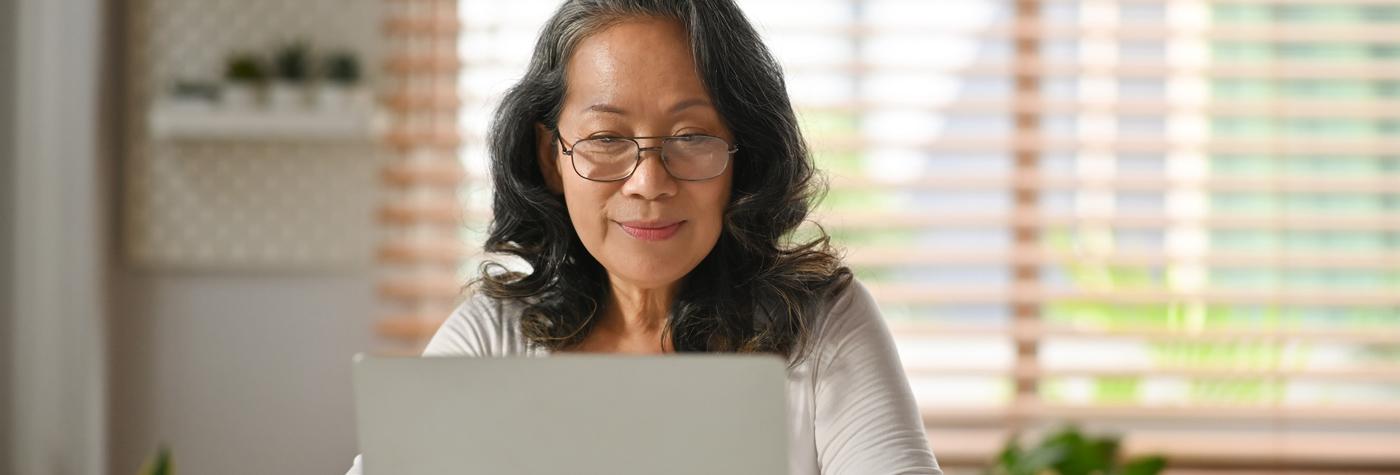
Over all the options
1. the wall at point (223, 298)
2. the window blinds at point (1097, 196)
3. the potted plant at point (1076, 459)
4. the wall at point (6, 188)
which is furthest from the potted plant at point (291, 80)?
the potted plant at point (1076, 459)

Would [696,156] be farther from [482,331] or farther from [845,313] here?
[482,331]

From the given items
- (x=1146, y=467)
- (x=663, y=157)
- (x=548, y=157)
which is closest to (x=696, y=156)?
(x=663, y=157)

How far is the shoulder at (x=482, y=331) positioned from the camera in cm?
138

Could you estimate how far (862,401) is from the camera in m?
1.23

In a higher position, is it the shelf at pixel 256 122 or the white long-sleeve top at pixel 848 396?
the shelf at pixel 256 122

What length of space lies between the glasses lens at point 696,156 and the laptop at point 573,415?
17.8 inches

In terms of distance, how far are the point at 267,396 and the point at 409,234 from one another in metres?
0.48

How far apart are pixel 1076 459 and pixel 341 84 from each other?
2.40 m

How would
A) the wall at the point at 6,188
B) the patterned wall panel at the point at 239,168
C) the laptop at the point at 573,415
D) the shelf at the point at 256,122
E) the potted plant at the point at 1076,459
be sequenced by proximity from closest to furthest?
1. the potted plant at the point at 1076,459
2. the laptop at the point at 573,415
3. the wall at the point at 6,188
4. the shelf at the point at 256,122
5. the patterned wall panel at the point at 239,168

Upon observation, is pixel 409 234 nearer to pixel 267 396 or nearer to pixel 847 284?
pixel 267 396

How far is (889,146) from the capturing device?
9.29 ft

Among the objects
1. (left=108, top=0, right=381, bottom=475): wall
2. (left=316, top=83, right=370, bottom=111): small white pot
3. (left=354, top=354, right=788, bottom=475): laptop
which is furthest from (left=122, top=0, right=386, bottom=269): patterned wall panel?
(left=354, top=354, right=788, bottom=475): laptop

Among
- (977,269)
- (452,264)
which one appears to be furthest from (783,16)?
(452,264)

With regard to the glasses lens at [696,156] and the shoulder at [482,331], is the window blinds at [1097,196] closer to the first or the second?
the shoulder at [482,331]
